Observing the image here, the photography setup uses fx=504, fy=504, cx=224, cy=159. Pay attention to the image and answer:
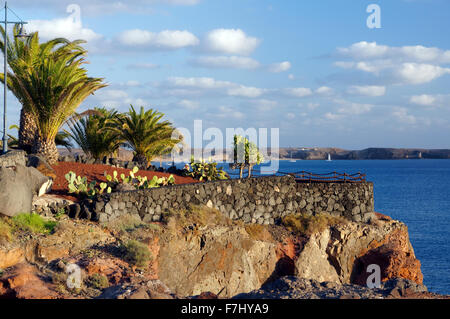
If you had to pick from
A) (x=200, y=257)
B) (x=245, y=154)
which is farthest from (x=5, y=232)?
(x=245, y=154)

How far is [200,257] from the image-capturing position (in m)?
18.0

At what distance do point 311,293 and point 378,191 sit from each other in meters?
104

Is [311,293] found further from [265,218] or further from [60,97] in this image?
[60,97]

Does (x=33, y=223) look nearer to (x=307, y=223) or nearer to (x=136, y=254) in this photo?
(x=136, y=254)

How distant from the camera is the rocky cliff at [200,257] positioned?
11.8m

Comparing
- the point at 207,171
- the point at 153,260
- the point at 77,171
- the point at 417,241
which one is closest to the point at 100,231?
the point at 153,260

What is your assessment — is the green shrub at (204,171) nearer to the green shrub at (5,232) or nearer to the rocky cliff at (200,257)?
the rocky cliff at (200,257)

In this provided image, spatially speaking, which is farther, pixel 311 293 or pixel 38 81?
pixel 38 81

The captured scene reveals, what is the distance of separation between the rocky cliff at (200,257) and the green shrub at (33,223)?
16.6 inches

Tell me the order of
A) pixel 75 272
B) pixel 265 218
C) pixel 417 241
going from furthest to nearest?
pixel 417 241 < pixel 265 218 < pixel 75 272

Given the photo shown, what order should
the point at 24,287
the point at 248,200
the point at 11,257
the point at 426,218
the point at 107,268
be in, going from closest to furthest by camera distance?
the point at 24,287 → the point at 11,257 → the point at 107,268 → the point at 248,200 → the point at 426,218

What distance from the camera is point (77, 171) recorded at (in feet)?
74.1

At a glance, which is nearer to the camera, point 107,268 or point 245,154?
point 107,268

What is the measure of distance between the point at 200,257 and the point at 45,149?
10.2 m
